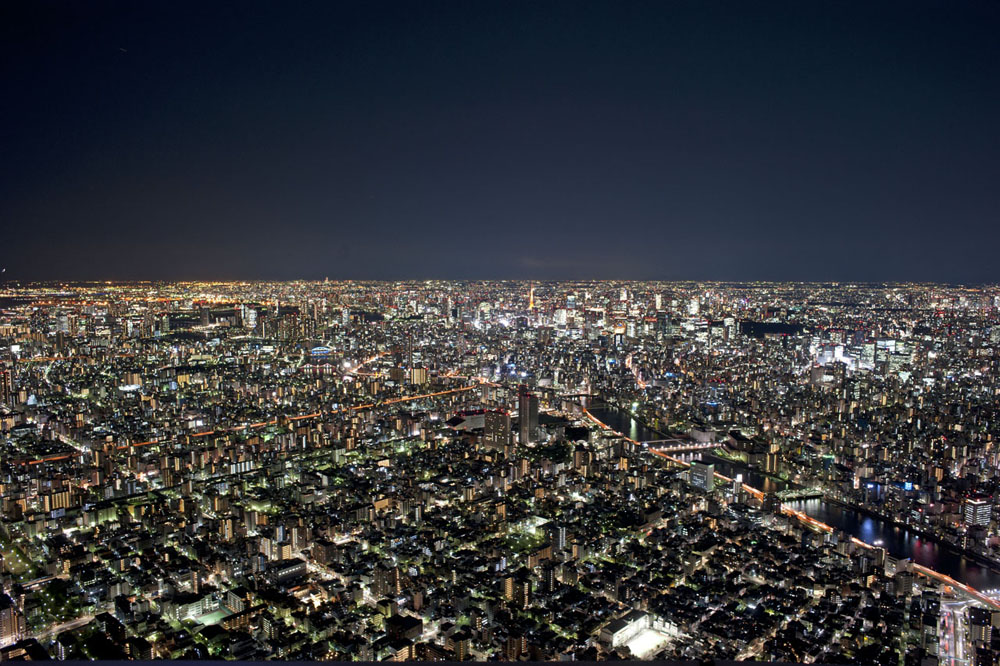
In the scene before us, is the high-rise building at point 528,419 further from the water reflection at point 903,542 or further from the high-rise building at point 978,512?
the high-rise building at point 978,512

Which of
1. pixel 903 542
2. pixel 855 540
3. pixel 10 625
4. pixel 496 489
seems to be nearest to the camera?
pixel 10 625

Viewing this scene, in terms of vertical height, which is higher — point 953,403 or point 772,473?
point 953,403

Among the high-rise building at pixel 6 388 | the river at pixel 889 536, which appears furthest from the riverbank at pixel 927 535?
the high-rise building at pixel 6 388

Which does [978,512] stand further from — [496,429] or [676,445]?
[496,429]

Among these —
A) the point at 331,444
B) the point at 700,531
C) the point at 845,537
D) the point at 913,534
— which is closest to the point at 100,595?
the point at 331,444

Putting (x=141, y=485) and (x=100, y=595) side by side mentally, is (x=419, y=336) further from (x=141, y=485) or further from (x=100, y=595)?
(x=100, y=595)

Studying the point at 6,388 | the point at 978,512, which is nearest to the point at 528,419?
the point at 978,512
